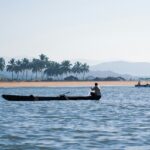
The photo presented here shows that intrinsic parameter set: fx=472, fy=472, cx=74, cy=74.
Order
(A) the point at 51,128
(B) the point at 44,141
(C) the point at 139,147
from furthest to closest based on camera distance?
(A) the point at 51,128
(B) the point at 44,141
(C) the point at 139,147

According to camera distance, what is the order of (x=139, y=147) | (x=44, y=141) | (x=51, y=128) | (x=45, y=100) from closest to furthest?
1. (x=139, y=147)
2. (x=44, y=141)
3. (x=51, y=128)
4. (x=45, y=100)

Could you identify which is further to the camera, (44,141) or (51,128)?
(51,128)

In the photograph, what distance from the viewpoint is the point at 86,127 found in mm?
31516

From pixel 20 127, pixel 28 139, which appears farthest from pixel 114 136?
pixel 20 127

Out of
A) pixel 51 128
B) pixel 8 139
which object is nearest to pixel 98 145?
pixel 8 139

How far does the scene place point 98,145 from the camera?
23.4 metres

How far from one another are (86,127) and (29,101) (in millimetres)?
36526

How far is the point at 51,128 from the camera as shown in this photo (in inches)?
1210

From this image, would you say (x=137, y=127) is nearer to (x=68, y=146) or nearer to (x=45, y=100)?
(x=68, y=146)

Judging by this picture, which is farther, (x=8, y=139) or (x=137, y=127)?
(x=137, y=127)

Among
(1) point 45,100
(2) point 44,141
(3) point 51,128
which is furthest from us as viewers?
(1) point 45,100

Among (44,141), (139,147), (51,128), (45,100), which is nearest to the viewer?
(139,147)

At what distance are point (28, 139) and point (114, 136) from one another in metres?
4.79

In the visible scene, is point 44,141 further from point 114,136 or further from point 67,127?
point 67,127
